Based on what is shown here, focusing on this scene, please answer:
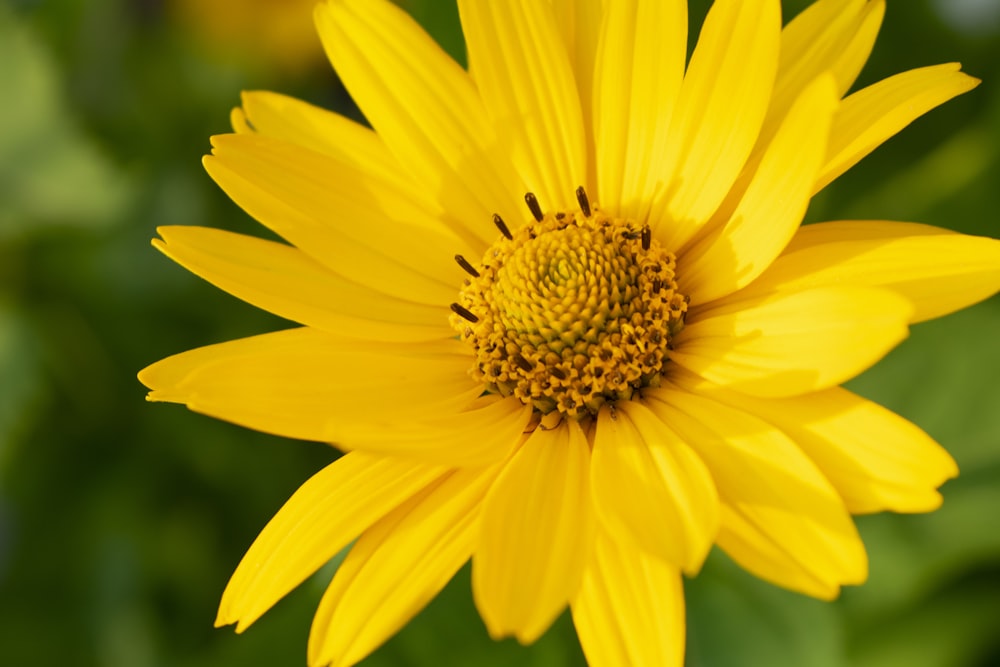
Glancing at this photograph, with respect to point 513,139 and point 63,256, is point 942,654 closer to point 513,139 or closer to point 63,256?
point 513,139

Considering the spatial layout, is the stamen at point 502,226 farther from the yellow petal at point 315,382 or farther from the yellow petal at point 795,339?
the yellow petal at point 795,339

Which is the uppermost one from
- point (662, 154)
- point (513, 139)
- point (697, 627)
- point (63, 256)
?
point (63, 256)

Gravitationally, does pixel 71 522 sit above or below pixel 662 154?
below

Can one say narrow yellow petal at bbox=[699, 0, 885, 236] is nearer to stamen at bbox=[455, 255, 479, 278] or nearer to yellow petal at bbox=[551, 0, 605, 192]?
yellow petal at bbox=[551, 0, 605, 192]

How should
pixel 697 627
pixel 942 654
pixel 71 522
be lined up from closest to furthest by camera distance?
pixel 697 627
pixel 942 654
pixel 71 522

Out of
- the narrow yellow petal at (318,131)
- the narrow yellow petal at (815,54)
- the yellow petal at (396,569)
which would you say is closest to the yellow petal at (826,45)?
the narrow yellow petal at (815,54)

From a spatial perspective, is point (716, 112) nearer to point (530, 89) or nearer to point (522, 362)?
point (530, 89)

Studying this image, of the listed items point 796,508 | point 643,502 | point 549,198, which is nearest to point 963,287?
point 796,508

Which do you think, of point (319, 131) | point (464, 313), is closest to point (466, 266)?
point (464, 313)
